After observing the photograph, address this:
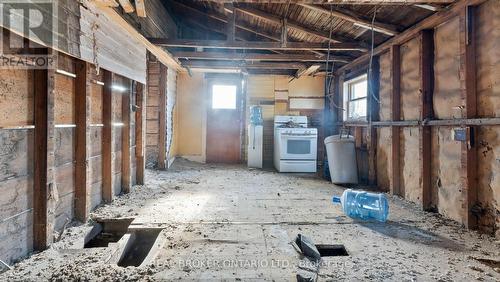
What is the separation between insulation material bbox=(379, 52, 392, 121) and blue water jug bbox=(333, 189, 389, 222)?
1.58 metres

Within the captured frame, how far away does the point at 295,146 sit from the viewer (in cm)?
588

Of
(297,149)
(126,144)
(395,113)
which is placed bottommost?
(297,149)

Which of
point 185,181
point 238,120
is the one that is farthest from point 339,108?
point 185,181

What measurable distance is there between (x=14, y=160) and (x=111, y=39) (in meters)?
1.73

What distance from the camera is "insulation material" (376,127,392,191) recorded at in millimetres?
4113

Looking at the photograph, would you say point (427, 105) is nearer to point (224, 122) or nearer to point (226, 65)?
point (226, 65)

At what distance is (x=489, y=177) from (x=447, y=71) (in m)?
1.14

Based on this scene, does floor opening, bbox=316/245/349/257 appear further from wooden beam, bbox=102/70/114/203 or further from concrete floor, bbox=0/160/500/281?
wooden beam, bbox=102/70/114/203

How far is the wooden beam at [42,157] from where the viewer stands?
6.72 ft

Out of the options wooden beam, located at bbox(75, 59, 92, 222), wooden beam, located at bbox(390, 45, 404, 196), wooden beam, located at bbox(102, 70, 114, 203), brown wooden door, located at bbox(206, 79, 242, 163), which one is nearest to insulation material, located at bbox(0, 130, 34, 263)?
wooden beam, located at bbox(75, 59, 92, 222)

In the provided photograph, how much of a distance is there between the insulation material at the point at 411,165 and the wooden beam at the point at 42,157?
3.66 meters

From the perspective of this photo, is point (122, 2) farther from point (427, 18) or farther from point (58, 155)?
point (427, 18)

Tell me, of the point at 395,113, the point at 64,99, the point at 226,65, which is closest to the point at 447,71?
the point at 395,113

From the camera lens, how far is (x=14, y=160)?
1878 mm
